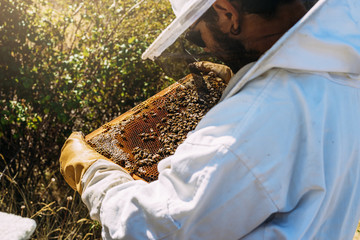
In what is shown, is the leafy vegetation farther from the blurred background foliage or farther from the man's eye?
the man's eye

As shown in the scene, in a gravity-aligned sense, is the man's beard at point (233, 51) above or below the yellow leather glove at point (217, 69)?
above

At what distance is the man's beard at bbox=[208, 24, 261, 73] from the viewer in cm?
154

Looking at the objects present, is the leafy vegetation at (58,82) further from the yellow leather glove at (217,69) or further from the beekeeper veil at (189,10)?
the beekeeper veil at (189,10)

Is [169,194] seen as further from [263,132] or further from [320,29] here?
[320,29]

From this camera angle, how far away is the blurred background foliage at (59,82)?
3.62m

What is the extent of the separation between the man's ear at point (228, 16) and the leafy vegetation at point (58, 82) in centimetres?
211

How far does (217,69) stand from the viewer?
247 cm

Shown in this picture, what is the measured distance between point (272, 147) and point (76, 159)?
1126 millimetres

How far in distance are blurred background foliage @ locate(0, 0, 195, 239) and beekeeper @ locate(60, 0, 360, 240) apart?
223cm

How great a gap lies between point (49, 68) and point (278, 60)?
9.84 ft

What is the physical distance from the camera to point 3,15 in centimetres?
357

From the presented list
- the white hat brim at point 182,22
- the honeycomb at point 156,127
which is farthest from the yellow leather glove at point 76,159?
the white hat brim at point 182,22

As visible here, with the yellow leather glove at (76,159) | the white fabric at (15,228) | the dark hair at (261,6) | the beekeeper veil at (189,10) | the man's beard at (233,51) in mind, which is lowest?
the white fabric at (15,228)

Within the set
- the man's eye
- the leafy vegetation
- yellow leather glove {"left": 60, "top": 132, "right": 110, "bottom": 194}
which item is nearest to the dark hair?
the man's eye
